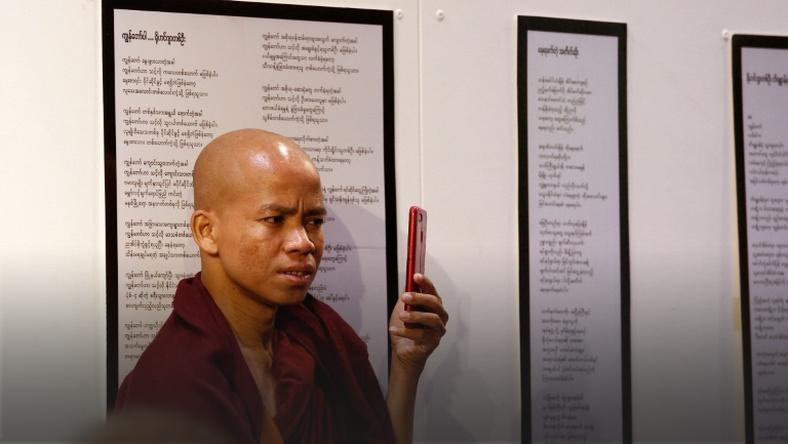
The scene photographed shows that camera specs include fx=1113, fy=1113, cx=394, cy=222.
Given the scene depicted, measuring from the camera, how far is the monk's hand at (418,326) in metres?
2.08

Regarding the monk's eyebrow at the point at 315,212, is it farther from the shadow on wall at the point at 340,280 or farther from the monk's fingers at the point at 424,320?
the monk's fingers at the point at 424,320

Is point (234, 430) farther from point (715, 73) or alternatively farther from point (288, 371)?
point (715, 73)

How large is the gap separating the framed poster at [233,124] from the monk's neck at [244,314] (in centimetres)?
14

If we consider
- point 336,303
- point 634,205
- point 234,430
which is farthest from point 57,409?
point 634,205

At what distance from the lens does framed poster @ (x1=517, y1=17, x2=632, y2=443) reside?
2254 mm

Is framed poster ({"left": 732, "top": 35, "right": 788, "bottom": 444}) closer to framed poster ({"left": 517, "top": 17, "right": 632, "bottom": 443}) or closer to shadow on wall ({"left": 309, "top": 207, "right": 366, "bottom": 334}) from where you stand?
framed poster ({"left": 517, "top": 17, "right": 632, "bottom": 443})

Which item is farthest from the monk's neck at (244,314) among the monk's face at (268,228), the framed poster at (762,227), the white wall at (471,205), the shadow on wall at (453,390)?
the framed poster at (762,227)

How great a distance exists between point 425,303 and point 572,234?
1.27ft

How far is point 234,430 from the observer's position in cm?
190

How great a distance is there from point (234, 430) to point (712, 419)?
3.37 feet

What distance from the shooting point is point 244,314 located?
1.99 m

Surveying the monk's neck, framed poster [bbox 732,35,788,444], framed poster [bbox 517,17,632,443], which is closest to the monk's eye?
the monk's neck

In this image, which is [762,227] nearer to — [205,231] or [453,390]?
[453,390]

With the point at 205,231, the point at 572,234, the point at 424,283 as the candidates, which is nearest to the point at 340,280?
the point at 424,283
